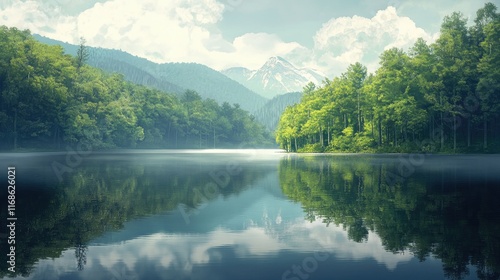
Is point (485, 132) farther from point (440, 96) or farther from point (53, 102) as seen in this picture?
point (53, 102)

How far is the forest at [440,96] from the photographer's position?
264 ft

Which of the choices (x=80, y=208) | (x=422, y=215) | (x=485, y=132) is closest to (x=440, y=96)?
(x=485, y=132)

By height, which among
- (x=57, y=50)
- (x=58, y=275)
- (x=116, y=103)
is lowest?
(x=58, y=275)

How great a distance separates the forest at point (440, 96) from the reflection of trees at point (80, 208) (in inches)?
2408

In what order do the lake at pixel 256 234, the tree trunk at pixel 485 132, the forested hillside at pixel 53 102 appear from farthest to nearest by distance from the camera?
1. the forested hillside at pixel 53 102
2. the tree trunk at pixel 485 132
3. the lake at pixel 256 234

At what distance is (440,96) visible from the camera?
83.0 m

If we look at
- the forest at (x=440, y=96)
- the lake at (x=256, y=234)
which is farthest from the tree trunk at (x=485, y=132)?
the lake at (x=256, y=234)

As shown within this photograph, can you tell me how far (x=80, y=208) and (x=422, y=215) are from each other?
1337 cm

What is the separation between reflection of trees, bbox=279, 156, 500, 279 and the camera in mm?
11469

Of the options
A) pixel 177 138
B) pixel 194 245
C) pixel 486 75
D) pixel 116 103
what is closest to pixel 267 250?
pixel 194 245

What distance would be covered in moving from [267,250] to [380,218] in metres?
6.15

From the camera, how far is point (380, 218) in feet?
54.7

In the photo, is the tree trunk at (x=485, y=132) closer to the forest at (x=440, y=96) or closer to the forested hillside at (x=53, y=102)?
the forest at (x=440, y=96)

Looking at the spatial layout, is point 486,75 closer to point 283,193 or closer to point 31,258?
point 283,193
